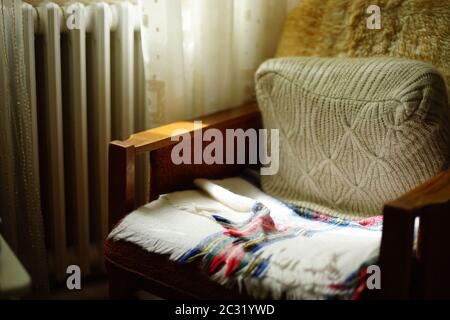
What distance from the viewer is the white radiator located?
1.73 m

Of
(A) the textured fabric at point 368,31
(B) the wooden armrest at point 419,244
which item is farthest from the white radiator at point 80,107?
(B) the wooden armrest at point 419,244

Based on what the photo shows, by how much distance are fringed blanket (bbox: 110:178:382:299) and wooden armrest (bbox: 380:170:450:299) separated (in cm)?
6

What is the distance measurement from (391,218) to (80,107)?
3.22ft

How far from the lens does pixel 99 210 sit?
6.43 ft

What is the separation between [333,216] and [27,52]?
2.97 feet

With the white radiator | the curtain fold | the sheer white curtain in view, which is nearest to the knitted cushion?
the sheer white curtain

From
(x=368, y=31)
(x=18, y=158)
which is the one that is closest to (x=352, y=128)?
(x=368, y=31)

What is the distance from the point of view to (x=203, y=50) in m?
1.91

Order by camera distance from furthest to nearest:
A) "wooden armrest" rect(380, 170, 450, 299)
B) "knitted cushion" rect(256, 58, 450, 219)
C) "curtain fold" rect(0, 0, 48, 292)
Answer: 1. "curtain fold" rect(0, 0, 48, 292)
2. "knitted cushion" rect(256, 58, 450, 219)
3. "wooden armrest" rect(380, 170, 450, 299)

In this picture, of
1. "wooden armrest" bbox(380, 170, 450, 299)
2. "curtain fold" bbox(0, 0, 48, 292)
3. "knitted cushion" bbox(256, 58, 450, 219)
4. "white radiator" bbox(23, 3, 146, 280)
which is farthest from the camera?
"white radiator" bbox(23, 3, 146, 280)

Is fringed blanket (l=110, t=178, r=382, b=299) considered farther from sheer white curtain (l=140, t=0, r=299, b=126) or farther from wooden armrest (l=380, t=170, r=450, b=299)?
sheer white curtain (l=140, t=0, r=299, b=126)

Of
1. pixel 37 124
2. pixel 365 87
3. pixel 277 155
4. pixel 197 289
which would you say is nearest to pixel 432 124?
pixel 365 87

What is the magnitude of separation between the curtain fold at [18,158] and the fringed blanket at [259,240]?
33cm

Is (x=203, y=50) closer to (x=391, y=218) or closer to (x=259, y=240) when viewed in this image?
(x=259, y=240)
